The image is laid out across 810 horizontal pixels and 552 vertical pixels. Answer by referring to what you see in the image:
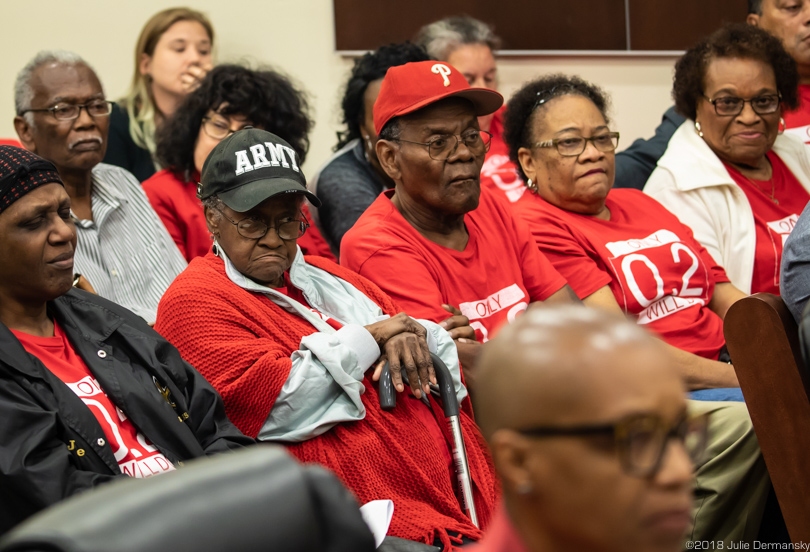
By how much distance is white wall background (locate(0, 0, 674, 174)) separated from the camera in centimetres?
375

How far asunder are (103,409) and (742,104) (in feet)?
8.32

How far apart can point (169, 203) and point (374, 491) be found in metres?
1.65

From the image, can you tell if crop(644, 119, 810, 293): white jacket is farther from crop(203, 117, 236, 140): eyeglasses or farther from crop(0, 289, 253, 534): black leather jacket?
crop(0, 289, 253, 534): black leather jacket

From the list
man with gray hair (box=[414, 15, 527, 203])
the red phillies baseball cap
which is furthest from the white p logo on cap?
man with gray hair (box=[414, 15, 527, 203])

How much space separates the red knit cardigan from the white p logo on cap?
820mm

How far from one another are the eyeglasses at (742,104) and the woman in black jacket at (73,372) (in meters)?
2.28

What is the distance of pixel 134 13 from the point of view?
12.7 feet

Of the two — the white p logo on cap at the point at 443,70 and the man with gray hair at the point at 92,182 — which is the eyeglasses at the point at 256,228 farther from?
the man with gray hair at the point at 92,182

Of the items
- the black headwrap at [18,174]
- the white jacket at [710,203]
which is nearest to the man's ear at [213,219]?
the black headwrap at [18,174]

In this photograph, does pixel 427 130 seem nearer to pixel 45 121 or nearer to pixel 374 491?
pixel 374 491

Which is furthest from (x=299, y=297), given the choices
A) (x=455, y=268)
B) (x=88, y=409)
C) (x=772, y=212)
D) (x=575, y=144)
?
(x=772, y=212)

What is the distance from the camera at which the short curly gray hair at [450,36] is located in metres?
3.76

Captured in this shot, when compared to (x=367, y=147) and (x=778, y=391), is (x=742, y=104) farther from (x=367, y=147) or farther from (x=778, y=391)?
(x=778, y=391)

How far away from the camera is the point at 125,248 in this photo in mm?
2736
